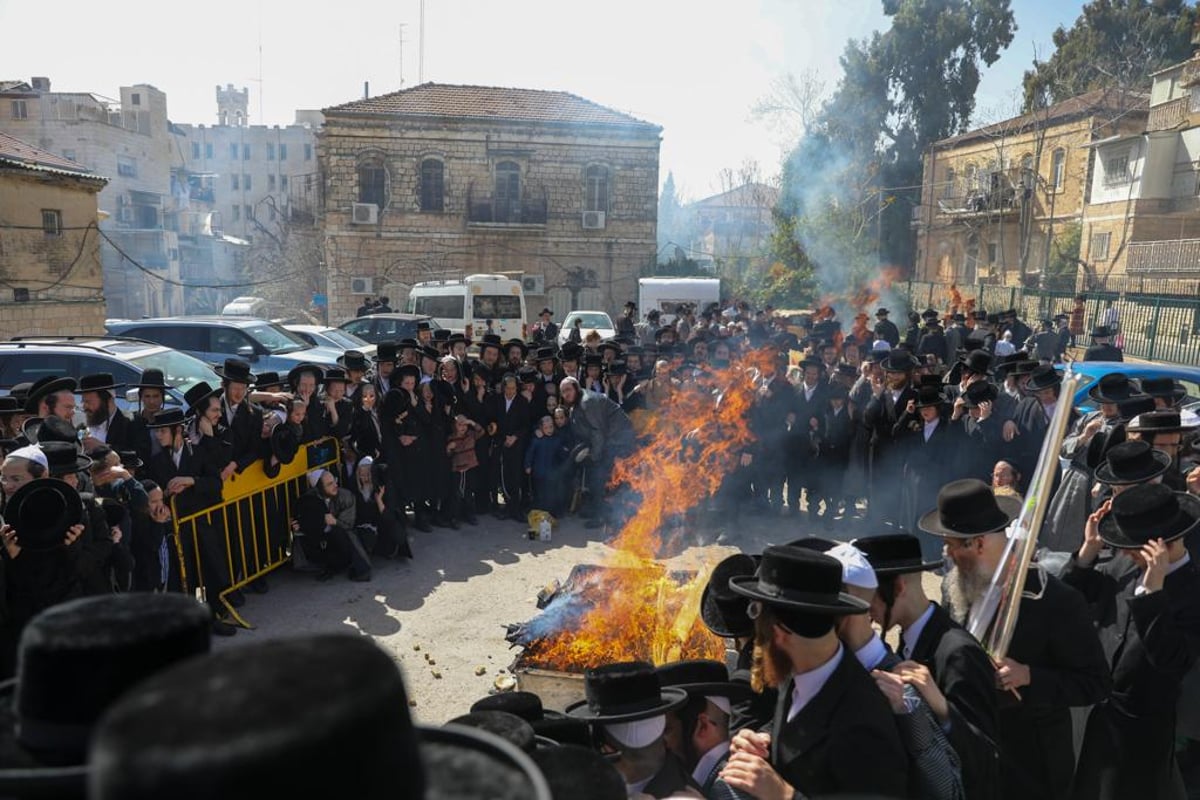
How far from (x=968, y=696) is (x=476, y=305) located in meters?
22.6

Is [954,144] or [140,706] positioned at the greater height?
[954,144]

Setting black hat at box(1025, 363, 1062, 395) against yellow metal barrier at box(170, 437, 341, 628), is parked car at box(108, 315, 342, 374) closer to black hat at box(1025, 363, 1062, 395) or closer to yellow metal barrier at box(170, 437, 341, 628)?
yellow metal barrier at box(170, 437, 341, 628)

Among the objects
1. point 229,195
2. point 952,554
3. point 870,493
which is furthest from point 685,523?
point 229,195

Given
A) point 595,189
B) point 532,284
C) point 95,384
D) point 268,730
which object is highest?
point 595,189

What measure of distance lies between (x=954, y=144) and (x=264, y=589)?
4483cm

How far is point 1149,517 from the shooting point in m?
4.00

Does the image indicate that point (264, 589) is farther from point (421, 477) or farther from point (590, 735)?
point (590, 735)

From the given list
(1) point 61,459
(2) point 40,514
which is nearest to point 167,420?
(1) point 61,459

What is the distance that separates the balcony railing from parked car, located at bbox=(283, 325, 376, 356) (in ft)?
93.7

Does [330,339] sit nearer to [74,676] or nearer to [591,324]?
[591,324]

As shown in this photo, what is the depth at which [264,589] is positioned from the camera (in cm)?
805

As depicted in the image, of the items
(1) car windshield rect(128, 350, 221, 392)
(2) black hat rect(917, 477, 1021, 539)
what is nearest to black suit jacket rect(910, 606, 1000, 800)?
(2) black hat rect(917, 477, 1021, 539)

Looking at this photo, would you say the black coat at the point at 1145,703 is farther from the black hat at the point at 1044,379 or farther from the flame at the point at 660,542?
the black hat at the point at 1044,379

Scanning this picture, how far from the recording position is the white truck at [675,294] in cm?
2769
